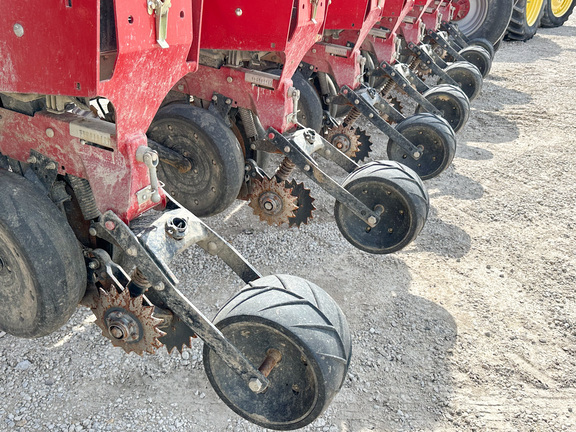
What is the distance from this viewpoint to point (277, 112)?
325 centimetres

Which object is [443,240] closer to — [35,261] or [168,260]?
[168,260]

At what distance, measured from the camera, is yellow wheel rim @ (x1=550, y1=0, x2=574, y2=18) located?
41.5ft

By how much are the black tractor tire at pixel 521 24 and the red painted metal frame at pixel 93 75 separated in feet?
32.6

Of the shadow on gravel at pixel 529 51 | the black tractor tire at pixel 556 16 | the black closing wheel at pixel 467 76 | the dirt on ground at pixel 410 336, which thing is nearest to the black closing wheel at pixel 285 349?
the dirt on ground at pixel 410 336

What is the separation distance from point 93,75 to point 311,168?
1700 millimetres

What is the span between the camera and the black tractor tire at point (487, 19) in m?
8.12

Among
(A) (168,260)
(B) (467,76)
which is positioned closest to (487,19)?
(B) (467,76)

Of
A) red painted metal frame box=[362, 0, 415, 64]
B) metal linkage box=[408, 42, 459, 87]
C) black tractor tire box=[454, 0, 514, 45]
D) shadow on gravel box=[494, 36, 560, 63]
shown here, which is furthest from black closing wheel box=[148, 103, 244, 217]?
shadow on gravel box=[494, 36, 560, 63]

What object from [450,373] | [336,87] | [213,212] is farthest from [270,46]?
[450,373]

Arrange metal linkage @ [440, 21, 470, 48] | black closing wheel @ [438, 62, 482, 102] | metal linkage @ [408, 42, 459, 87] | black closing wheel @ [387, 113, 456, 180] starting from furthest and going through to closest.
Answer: metal linkage @ [440, 21, 470, 48] → black closing wheel @ [438, 62, 482, 102] → metal linkage @ [408, 42, 459, 87] → black closing wheel @ [387, 113, 456, 180]

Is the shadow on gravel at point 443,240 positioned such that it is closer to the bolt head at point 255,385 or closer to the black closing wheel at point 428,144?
the black closing wheel at point 428,144

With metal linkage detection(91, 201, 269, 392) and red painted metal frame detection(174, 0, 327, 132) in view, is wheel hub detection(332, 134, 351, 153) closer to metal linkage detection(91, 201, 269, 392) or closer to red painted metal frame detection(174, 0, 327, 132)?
red painted metal frame detection(174, 0, 327, 132)

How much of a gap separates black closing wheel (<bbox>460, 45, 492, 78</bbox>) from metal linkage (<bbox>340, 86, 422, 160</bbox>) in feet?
11.4

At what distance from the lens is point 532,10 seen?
10.9 m
